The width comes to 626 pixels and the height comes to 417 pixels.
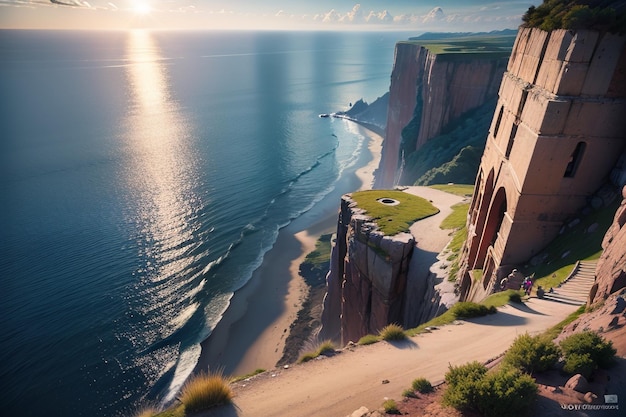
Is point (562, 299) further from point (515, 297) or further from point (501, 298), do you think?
point (501, 298)

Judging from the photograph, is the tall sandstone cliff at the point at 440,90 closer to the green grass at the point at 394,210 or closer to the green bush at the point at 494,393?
the green grass at the point at 394,210

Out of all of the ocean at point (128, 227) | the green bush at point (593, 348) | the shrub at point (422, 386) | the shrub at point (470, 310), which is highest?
the green bush at point (593, 348)

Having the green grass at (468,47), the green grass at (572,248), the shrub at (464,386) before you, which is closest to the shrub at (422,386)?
the shrub at (464,386)

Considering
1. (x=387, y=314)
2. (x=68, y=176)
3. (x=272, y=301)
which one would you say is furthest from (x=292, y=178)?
(x=387, y=314)

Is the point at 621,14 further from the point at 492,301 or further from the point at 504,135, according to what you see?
the point at 492,301

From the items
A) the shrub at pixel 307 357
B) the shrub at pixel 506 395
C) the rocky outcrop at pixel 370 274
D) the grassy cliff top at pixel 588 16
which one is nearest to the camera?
the shrub at pixel 506 395

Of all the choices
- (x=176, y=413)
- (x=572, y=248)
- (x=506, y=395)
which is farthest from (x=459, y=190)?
(x=176, y=413)
